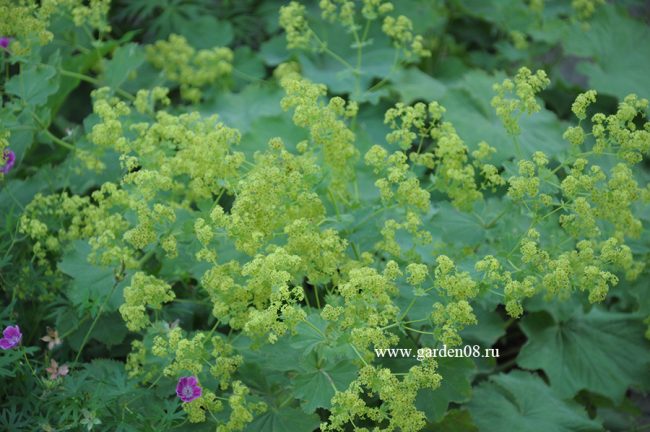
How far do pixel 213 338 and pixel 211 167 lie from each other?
1.52 feet

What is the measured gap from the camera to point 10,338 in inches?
84.8

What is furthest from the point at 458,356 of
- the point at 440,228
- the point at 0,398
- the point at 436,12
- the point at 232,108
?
the point at 436,12

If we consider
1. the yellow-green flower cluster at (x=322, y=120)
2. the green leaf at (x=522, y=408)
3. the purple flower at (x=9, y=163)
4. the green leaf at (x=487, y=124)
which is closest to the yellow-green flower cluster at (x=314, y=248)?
the yellow-green flower cluster at (x=322, y=120)

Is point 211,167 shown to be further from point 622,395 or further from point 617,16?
point 617,16

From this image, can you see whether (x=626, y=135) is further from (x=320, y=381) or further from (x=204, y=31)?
(x=204, y=31)

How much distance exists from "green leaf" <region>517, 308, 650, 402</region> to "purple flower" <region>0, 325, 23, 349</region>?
5.62ft

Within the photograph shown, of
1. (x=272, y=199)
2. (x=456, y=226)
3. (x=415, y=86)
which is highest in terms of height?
(x=272, y=199)

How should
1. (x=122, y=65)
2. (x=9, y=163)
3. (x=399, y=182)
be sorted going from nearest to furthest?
(x=399, y=182) < (x=9, y=163) < (x=122, y=65)

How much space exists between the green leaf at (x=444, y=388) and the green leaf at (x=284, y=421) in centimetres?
34

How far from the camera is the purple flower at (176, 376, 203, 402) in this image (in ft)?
6.79

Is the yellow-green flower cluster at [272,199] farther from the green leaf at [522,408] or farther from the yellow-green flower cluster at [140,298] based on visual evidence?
the green leaf at [522,408]

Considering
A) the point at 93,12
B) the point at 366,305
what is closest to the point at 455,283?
the point at 366,305

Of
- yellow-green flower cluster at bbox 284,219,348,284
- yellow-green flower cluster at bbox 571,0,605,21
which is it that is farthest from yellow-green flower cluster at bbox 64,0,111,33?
yellow-green flower cluster at bbox 571,0,605,21

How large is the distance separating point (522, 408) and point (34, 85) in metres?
1.98
